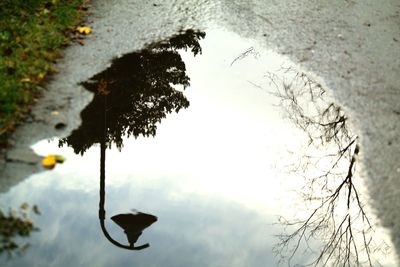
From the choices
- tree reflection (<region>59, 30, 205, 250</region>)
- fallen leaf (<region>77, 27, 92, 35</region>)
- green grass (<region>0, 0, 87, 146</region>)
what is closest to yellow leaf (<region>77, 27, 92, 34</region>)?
fallen leaf (<region>77, 27, 92, 35</region>)

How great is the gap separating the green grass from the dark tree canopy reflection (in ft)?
1.72

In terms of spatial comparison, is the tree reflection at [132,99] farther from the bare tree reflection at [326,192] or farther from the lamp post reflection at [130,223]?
the bare tree reflection at [326,192]

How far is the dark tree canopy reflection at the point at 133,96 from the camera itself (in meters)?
3.79

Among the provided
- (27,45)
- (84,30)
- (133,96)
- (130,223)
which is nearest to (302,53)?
(133,96)

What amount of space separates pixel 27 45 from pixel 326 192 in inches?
140

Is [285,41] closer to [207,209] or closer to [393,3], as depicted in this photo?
[393,3]

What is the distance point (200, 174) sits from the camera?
363cm

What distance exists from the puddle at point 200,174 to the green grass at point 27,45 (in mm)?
515

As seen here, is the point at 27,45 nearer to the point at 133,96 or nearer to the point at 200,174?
the point at 133,96

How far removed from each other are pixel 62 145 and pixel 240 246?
5.87 ft

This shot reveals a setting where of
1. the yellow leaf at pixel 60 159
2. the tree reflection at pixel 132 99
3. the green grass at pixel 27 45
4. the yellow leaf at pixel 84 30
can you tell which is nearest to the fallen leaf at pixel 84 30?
the yellow leaf at pixel 84 30

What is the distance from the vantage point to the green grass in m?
3.78

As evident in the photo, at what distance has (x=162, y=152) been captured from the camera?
12.5 ft

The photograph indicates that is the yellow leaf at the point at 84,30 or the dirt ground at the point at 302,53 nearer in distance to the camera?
the dirt ground at the point at 302,53
